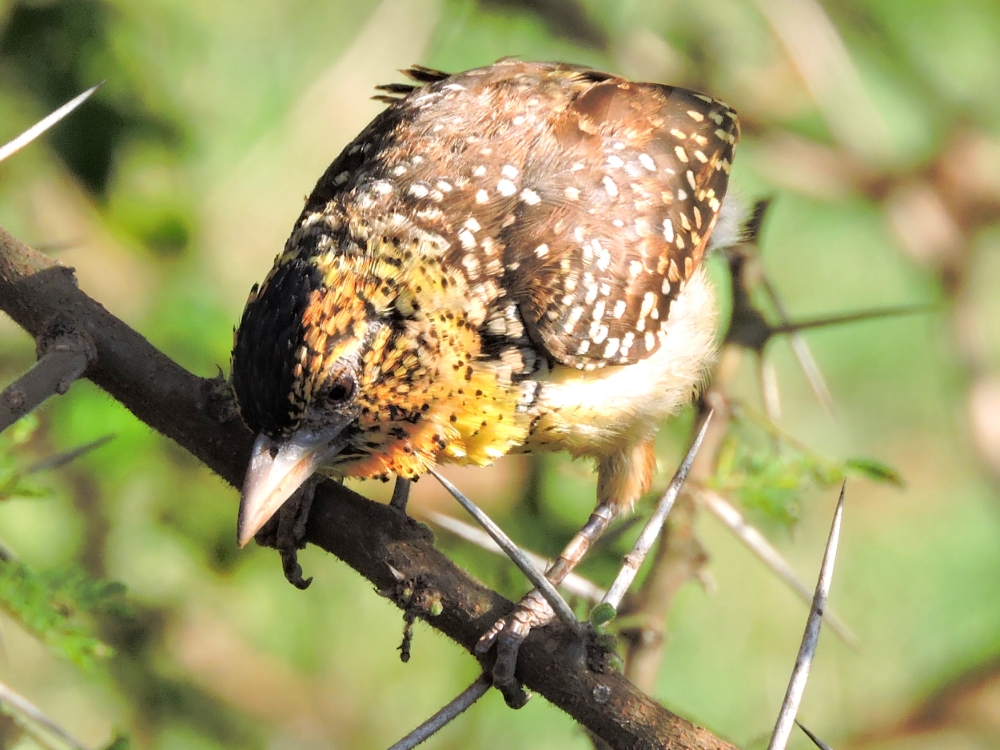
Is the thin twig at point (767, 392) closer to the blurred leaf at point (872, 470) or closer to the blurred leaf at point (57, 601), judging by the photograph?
the blurred leaf at point (872, 470)

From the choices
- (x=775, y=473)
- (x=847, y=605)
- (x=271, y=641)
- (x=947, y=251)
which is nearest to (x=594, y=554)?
(x=775, y=473)

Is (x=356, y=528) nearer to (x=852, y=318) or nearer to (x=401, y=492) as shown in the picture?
(x=401, y=492)

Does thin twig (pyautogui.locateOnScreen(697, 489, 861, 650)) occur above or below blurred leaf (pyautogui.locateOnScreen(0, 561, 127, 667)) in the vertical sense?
below

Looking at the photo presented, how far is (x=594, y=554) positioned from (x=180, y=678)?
1675 mm

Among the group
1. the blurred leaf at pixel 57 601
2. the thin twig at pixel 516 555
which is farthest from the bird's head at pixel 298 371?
the thin twig at pixel 516 555

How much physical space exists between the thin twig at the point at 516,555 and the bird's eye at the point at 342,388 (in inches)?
29.6

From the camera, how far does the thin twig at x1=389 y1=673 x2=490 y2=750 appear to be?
5.17 ft

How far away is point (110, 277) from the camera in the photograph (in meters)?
4.00

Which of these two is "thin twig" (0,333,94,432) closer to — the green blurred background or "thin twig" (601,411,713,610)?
"thin twig" (601,411,713,610)

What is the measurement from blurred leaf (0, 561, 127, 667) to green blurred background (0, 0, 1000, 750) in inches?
53.9

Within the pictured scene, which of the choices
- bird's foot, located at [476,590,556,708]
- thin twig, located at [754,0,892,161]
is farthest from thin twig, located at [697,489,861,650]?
thin twig, located at [754,0,892,161]

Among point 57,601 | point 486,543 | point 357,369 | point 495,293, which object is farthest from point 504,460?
point 57,601

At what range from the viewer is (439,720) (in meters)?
1.64

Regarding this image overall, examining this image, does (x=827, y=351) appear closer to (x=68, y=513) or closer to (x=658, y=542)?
(x=658, y=542)
